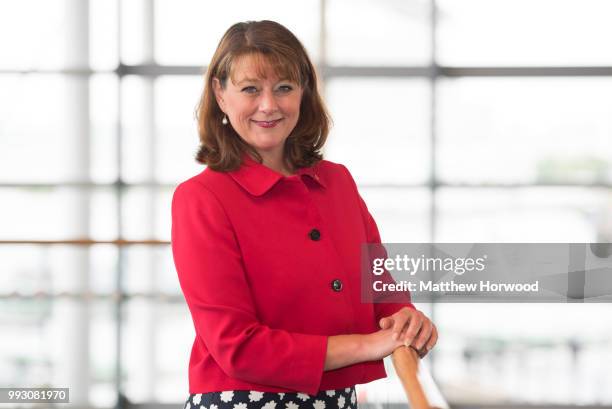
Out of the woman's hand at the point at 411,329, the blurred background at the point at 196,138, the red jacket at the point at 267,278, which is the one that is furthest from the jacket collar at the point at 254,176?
the blurred background at the point at 196,138

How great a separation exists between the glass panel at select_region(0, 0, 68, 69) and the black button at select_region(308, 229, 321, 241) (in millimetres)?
2842

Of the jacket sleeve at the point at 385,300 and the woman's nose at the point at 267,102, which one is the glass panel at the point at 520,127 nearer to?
the jacket sleeve at the point at 385,300

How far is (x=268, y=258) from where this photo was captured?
3.96 feet

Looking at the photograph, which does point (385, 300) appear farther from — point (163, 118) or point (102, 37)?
point (102, 37)

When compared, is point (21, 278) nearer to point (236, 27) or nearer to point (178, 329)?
point (178, 329)

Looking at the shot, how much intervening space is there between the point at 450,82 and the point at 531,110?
0.38m

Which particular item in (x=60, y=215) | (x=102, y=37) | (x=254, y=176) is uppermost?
(x=102, y=37)

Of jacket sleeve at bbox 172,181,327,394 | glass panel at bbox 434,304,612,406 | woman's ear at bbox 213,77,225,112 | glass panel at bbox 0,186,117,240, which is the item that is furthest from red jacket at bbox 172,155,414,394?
glass panel at bbox 434,304,612,406

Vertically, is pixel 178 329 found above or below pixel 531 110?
below

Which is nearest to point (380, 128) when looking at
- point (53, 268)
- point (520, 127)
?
point (520, 127)

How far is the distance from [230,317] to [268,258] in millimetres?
106

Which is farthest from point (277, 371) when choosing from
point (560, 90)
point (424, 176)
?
point (560, 90)

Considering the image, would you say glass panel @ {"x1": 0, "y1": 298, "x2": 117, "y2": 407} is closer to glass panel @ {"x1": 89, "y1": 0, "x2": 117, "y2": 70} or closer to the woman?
glass panel @ {"x1": 89, "y1": 0, "x2": 117, "y2": 70}

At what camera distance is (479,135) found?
380 cm
